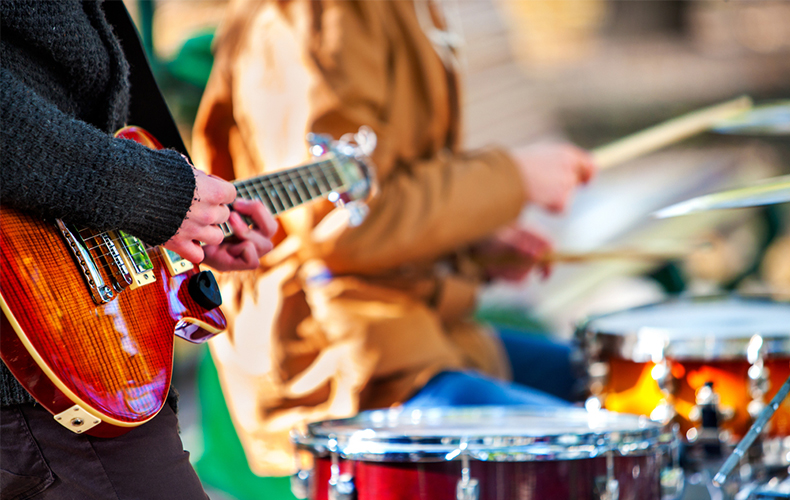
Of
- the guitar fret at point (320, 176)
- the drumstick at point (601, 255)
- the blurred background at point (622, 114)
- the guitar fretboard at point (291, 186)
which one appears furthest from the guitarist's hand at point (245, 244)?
the blurred background at point (622, 114)

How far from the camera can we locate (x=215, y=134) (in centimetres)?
147

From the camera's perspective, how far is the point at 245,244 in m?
0.96

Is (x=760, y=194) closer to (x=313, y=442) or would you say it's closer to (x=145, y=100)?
(x=313, y=442)

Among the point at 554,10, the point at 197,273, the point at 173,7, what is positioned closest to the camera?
the point at 197,273

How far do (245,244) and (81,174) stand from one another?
0.89 ft

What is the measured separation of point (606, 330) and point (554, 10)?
384 centimetres

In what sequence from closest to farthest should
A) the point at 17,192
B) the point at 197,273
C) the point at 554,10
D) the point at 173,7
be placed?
the point at 17,192 → the point at 197,273 → the point at 173,7 → the point at 554,10

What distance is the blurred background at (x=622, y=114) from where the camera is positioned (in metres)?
3.88

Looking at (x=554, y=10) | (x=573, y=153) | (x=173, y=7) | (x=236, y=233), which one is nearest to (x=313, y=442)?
(x=236, y=233)

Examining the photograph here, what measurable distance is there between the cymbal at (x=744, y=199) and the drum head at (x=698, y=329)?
0.43 meters

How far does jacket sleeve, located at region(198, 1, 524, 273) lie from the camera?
A: 1.36 m

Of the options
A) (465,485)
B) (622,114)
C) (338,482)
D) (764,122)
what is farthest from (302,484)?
(622,114)

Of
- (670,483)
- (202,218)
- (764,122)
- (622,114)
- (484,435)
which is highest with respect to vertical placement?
(622,114)

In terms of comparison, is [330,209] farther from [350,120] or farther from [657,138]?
[657,138]
